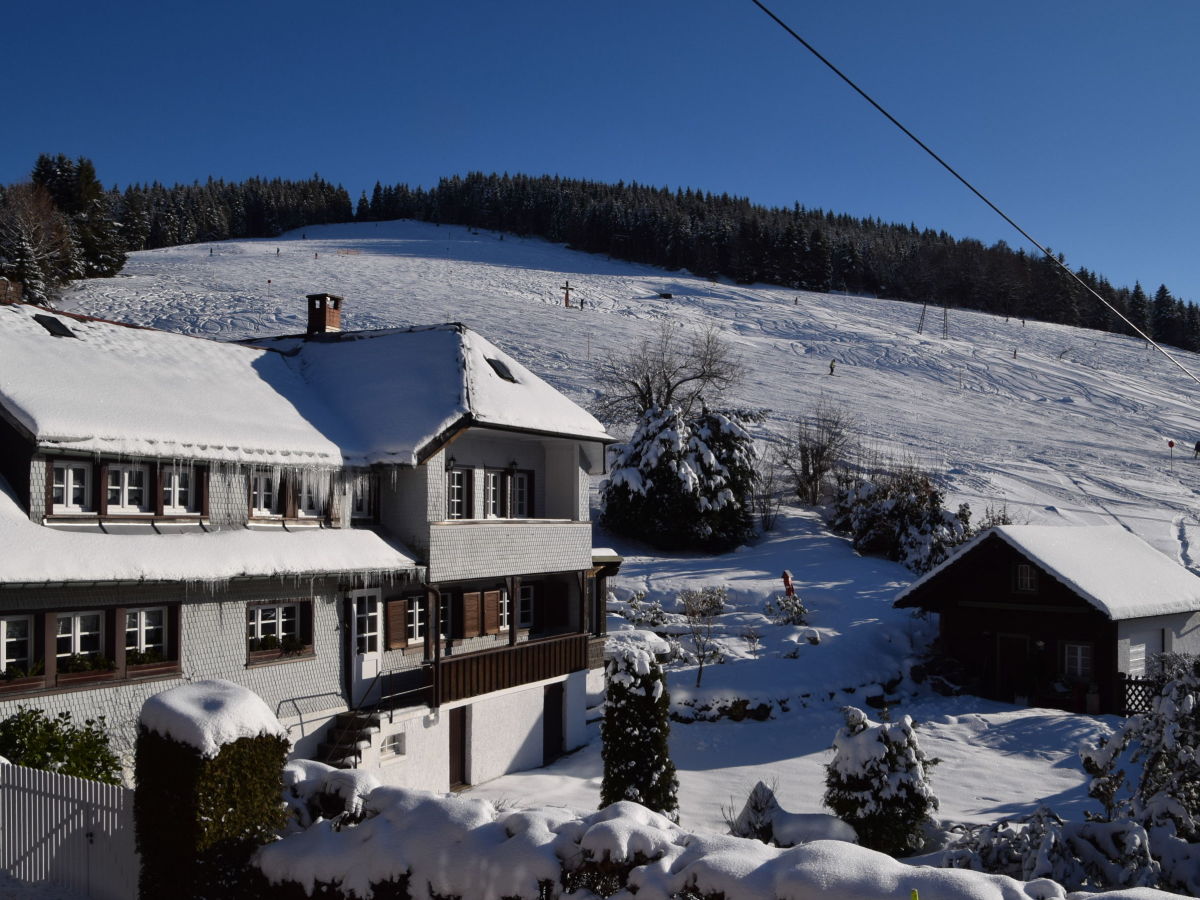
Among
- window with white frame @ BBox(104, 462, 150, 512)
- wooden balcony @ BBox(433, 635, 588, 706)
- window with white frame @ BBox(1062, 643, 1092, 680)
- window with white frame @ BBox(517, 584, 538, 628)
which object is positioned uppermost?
window with white frame @ BBox(104, 462, 150, 512)

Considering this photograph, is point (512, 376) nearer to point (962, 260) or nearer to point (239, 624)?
point (239, 624)

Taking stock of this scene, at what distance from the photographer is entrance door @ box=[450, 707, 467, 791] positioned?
19980 mm

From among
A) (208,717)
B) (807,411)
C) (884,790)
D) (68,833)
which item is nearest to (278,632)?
(68,833)

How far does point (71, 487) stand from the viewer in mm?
14898

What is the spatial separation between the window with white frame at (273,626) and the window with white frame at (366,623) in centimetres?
136

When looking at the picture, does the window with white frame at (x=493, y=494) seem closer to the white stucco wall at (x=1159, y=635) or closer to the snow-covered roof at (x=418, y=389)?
the snow-covered roof at (x=418, y=389)

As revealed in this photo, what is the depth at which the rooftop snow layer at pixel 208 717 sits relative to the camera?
8328 mm

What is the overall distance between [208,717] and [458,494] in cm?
1344

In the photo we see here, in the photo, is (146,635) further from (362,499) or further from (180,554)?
(362,499)

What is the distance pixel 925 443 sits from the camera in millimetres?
52156

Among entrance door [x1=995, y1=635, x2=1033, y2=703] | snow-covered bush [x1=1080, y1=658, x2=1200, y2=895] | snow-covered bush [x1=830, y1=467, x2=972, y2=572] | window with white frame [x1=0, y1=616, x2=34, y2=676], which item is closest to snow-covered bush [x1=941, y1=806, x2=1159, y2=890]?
snow-covered bush [x1=1080, y1=658, x2=1200, y2=895]

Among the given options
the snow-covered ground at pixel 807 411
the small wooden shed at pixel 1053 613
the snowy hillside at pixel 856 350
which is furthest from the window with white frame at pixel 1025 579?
the snowy hillside at pixel 856 350

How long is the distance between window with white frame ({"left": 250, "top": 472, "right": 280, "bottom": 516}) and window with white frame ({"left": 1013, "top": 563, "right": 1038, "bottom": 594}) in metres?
19.3

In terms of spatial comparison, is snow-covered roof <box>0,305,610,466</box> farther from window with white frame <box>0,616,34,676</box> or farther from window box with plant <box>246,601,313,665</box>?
window box with plant <box>246,601,313,665</box>
